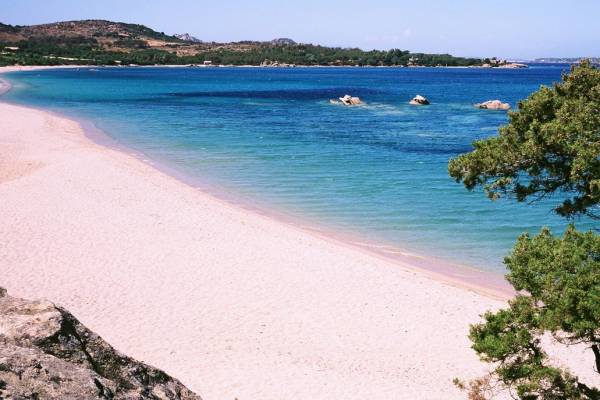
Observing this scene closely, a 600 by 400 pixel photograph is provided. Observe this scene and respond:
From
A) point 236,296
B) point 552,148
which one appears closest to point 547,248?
point 552,148

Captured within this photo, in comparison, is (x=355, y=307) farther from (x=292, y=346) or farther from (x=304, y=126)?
Answer: (x=304, y=126)

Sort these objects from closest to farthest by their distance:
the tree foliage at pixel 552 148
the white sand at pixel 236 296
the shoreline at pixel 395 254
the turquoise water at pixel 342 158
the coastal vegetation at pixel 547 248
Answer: the coastal vegetation at pixel 547 248, the tree foliage at pixel 552 148, the white sand at pixel 236 296, the shoreline at pixel 395 254, the turquoise water at pixel 342 158

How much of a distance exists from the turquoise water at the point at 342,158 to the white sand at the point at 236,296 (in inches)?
152

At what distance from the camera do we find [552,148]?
29.7 feet

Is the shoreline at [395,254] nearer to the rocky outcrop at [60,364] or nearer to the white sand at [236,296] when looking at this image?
the white sand at [236,296]

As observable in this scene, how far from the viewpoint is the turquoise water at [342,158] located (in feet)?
77.8

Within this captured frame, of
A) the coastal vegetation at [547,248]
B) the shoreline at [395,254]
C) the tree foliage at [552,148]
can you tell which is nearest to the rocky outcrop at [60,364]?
the coastal vegetation at [547,248]

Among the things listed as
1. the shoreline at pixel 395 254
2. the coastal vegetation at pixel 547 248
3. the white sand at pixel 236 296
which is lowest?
the shoreline at pixel 395 254

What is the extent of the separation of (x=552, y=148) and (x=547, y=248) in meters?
2.21

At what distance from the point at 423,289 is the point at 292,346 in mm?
5459

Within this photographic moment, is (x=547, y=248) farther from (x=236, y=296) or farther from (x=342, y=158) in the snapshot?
(x=342, y=158)

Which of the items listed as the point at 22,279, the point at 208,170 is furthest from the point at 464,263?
the point at 208,170

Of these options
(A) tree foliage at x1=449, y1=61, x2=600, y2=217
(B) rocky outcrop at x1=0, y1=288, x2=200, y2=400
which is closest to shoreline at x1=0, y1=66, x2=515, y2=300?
(A) tree foliage at x1=449, y1=61, x2=600, y2=217

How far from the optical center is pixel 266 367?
11.9 meters
